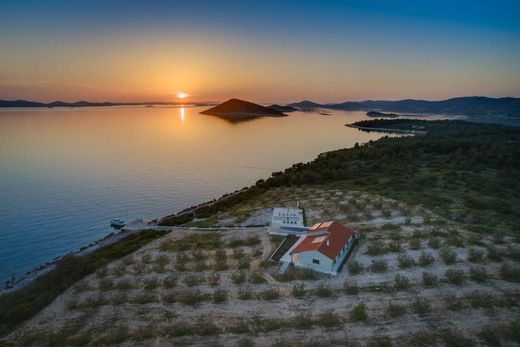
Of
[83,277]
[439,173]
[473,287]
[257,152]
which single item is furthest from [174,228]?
[257,152]

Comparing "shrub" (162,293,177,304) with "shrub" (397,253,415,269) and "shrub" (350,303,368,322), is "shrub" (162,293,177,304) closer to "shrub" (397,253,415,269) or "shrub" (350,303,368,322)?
"shrub" (350,303,368,322)

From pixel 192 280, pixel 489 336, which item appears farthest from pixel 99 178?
pixel 489 336

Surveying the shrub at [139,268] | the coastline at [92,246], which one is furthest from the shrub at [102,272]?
the coastline at [92,246]

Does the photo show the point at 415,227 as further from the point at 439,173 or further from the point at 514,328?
the point at 439,173

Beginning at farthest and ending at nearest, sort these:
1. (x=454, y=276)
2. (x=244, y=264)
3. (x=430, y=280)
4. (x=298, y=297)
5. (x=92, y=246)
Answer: (x=92, y=246) → (x=244, y=264) → (x=454, y=276) → (x=430, y=280) → (x=298, y=297)

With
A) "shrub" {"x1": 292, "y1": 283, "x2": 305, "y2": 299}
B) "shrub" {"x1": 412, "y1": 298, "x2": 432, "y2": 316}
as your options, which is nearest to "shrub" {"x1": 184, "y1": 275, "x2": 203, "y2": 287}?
"shrub" {"x1": 292, "y1": 283, "x2": 305, "y2": 299}

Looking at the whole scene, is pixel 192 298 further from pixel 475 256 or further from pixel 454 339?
pixel 475 256
